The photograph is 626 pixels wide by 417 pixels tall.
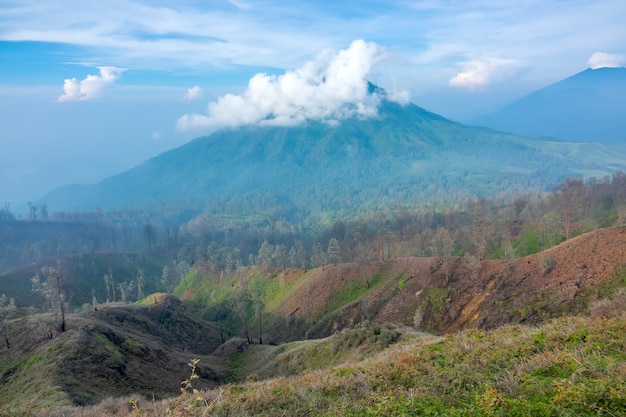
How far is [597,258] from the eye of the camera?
42688 millimetres

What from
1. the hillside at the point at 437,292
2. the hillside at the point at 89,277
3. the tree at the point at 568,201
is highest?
the tree at the point at 568,201

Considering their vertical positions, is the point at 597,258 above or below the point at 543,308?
above

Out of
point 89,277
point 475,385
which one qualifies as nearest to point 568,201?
point 475,385

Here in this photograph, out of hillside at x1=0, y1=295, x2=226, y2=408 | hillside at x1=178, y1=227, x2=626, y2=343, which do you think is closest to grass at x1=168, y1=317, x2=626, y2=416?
hillside at x1=0, y1=295, x2=226, y2=408

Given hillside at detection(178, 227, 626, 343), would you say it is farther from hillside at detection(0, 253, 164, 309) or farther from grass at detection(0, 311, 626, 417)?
hillside at detection(0, 253, 164, 309)

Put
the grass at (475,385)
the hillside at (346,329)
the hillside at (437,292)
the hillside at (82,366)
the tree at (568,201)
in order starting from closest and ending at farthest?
the grass at (475,385), the hillside at (346,329), the hillside at (82,366), the hillside at (437,292), the tree at (568,201)

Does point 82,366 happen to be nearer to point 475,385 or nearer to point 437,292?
point 475,385

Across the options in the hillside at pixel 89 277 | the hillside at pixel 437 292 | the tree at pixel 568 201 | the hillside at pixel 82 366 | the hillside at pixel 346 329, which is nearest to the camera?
the hillside at pixel 346 329

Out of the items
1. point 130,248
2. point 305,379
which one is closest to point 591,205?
point 305,379

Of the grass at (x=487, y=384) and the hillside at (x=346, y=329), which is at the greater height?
the grass at (x=487, y=384)

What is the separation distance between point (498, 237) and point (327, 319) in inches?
2071

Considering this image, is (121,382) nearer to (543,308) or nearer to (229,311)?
(543,308)

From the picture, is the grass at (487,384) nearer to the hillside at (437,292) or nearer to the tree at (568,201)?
the hillside at (437,292)

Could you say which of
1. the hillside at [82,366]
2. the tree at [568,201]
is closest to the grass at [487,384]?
the hillside at [82,366]
